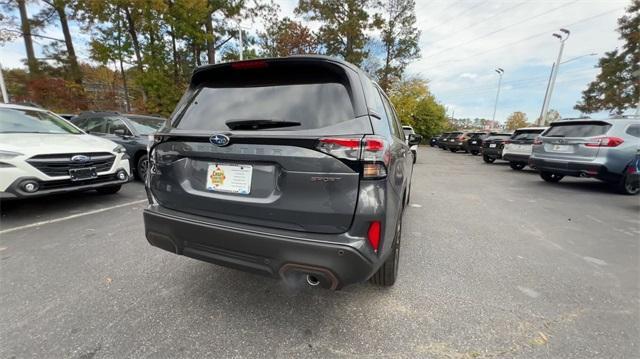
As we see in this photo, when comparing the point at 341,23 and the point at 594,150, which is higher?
the point at 341,23

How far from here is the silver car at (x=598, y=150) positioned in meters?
5.63

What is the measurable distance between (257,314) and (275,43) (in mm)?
25342

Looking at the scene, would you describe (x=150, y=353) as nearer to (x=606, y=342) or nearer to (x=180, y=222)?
(x=180, y=222)

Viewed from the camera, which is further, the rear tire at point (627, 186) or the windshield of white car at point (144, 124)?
the windshield of white car at point (144, 124)

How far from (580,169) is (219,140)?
748cm

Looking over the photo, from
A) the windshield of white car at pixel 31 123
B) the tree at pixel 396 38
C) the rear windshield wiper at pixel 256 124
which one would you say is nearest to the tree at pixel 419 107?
the tree at pixel 396 38

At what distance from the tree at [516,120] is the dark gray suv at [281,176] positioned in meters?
66.9

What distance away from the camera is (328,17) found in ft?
78.3

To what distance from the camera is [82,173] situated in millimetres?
3902

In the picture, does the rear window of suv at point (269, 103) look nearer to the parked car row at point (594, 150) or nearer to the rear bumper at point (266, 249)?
the rear bumper at point (266, 249)

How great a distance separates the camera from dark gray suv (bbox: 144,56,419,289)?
1.47 m

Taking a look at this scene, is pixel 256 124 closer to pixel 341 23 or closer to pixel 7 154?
pixel 7 154

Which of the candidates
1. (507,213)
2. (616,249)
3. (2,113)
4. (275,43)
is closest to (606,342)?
(616,249)

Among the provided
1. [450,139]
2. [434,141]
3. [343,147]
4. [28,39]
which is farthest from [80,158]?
[434,141]
